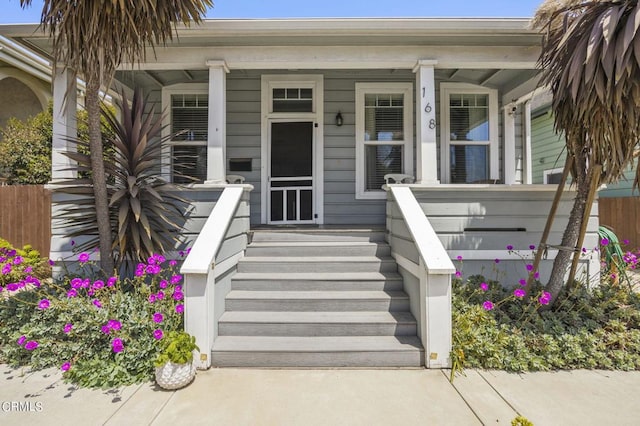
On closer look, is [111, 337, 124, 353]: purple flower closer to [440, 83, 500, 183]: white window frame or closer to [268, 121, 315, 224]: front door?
[268, 121, 315, 224]: front door

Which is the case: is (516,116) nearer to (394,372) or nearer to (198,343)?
(394,372)

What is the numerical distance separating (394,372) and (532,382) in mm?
1017

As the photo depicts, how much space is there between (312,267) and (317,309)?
1.91 feet

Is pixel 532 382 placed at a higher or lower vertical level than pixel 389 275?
lower

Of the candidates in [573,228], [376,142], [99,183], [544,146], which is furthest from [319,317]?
[544,146]

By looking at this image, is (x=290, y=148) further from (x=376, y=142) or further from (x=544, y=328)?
(x=544, y=328)

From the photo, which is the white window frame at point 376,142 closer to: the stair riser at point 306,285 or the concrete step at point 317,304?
the stair riser at point 306,285

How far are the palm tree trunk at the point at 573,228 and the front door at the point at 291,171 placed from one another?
3302 millimetres

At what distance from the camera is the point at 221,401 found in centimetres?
236

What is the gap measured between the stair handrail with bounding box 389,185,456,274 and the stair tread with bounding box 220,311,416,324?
620 mm

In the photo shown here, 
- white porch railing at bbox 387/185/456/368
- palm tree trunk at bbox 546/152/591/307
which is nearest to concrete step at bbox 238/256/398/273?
white porch railing at bbox 387/185/456/368

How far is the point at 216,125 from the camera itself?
4168 millimetres

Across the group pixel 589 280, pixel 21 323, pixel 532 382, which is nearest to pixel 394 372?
pixel 532 382

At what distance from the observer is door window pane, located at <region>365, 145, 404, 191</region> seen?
560cm
